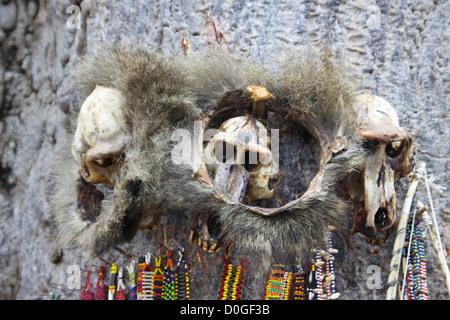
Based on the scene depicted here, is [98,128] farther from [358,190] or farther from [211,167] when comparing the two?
[358,190]

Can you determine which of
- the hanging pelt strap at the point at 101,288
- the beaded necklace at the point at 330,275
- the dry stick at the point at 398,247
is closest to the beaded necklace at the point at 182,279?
the hanging pelt strap at the point at 101,288

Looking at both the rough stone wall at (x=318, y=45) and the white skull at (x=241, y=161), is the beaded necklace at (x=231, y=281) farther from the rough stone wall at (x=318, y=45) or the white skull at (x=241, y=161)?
the white skull at (x=241, y=161)

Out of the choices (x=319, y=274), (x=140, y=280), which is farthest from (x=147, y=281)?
(x=319, y=274)

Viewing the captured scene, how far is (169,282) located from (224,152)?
16.6 inches

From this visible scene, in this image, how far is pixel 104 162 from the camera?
1.00 metres

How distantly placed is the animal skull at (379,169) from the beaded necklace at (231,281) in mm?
324

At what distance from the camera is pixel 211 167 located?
0.99m

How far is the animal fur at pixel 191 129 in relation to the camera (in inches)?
35.9

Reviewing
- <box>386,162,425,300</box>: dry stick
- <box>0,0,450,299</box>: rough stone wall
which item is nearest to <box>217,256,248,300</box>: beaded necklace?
<box>0,0,450,299</box>: rough stone wall

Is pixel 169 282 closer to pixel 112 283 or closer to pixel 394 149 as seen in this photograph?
pixel 112 283

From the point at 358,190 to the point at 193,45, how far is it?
643mm

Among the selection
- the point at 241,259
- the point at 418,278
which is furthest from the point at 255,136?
the point at 418,278

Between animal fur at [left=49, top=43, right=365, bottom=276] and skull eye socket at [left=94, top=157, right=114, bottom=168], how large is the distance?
5 cm

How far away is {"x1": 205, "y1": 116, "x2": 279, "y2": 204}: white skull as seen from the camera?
0.94 m
